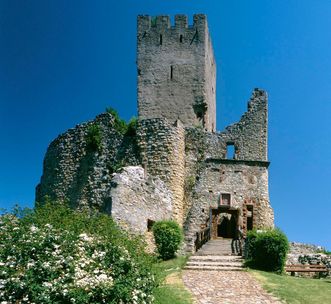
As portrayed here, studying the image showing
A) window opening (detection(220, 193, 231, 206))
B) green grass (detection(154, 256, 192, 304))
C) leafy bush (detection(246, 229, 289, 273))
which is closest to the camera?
green grass (detection(154, 256, 192, 304))

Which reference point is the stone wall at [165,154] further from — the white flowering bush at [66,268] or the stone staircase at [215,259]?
the white flowering bush at [66,268]

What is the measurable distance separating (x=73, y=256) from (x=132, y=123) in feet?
53.2

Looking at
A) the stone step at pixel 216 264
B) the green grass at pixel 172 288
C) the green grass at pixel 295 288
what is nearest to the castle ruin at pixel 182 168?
the stone step at pixel 216 264

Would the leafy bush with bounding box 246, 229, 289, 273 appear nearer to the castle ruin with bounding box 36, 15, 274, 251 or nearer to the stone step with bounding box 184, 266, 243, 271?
the stone step with bounding box 184, 266, 243, 271

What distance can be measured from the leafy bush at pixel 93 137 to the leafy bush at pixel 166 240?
8.42 meters

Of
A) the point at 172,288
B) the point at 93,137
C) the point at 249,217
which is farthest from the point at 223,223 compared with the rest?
the point at 172,288

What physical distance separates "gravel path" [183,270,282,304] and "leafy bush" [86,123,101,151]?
11.4 m

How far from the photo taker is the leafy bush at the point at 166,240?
18.5 meters

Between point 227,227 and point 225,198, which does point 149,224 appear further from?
point 227,227

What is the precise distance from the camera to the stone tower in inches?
1195

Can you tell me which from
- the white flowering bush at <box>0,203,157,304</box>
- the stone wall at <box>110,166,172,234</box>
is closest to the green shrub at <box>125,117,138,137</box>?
the stone wall at <box>110,166,172,234</box>

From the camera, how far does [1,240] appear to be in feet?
33.8

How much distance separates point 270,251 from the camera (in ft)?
55.5

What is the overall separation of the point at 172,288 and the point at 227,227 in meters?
14.3
